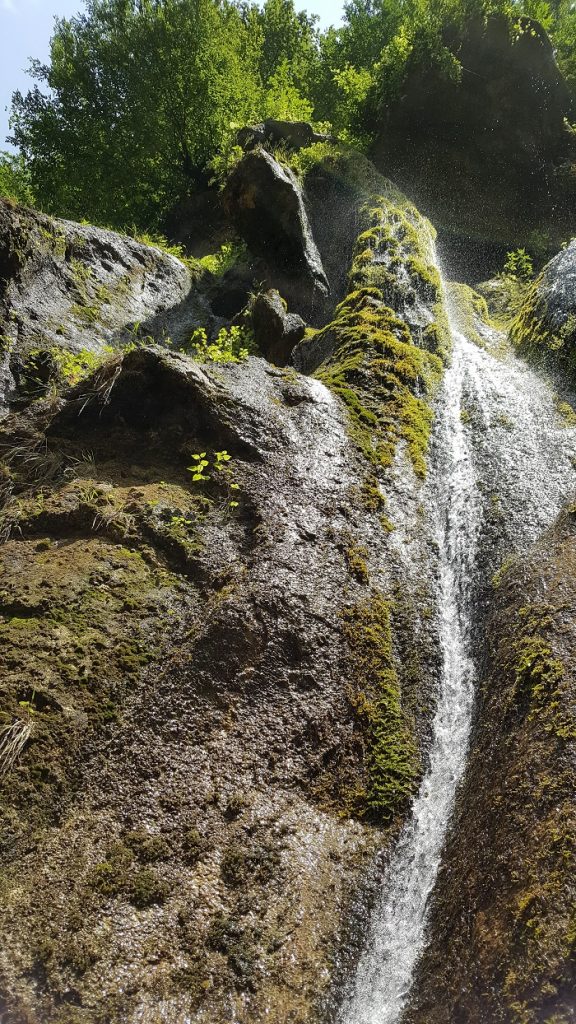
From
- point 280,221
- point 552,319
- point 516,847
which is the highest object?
point 552,319

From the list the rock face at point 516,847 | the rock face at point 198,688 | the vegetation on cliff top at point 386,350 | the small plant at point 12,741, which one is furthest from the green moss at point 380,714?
the small plant at point 12,741

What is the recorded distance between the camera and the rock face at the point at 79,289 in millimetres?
7922

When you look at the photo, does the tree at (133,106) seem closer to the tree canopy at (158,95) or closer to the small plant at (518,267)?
the tree canopy at (158,95)

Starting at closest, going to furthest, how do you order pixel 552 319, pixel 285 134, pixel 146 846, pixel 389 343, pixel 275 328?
1. pixel 146 846
2. pixel 389 343
3. pixel 552 319
4. pixel 275 328
5. pixel 285 134

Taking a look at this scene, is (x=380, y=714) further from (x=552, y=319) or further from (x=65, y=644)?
(x=552, y=319)

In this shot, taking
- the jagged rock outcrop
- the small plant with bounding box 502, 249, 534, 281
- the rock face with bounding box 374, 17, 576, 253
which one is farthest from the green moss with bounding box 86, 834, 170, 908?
the rock face with bounding box 374, 17, 576, 253

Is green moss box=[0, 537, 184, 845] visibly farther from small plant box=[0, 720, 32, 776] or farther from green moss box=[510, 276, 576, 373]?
green moss box=[510, 276, 576, 373]

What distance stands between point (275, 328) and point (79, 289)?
324 centimetres

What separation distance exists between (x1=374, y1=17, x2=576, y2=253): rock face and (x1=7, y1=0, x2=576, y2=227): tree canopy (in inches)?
55.4

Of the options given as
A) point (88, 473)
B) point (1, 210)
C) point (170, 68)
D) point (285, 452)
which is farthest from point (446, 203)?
point (88, 473)

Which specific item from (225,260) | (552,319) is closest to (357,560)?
(552,319)

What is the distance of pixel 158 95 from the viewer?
17.1 metres

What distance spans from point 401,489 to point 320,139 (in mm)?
12254

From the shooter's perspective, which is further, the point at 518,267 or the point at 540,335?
the point at 518,267
